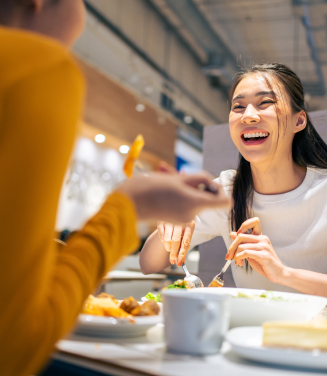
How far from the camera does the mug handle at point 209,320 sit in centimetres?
62

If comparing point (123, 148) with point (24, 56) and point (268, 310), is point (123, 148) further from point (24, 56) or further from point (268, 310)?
point (24, 56)

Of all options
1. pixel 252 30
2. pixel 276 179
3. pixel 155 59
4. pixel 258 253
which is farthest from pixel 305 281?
pixel 252 30

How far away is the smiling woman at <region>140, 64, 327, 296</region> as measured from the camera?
5.10ft

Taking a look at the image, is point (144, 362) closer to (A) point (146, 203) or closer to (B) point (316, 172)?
(A) point (146, 203)

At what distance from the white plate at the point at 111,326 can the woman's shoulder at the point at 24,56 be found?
423mm

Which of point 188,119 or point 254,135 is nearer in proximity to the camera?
point 254,135

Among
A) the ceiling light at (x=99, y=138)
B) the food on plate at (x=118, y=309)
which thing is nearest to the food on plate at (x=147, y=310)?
the food on plate at (x=118, y=309)

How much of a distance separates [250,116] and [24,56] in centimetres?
121

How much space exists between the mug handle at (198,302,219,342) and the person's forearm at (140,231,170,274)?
3.05 feet

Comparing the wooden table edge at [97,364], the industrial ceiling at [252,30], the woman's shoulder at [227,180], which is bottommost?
the wooden table edge at [97,364]

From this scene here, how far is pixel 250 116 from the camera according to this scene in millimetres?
1543

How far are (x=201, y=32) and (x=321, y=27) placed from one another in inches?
71.5

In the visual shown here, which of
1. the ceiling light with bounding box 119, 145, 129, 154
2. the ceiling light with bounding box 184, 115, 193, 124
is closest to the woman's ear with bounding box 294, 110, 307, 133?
the ceiling light with bounding box 119, 145, 129, 154

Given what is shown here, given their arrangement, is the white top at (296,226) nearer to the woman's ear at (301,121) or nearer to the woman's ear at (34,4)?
the woman's ear at (301,121)
